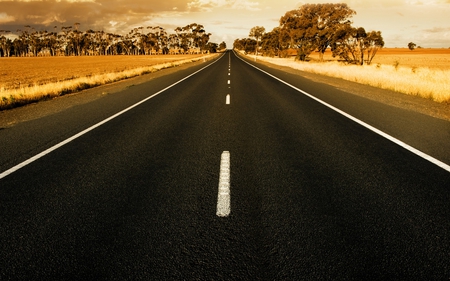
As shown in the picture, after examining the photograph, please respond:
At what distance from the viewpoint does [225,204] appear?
3.14m

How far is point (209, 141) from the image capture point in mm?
5531

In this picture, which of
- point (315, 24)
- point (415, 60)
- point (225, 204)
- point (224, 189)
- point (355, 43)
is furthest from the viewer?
point (415, 60)

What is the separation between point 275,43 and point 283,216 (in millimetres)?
85143

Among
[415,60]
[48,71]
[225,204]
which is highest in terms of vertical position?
[415,60]

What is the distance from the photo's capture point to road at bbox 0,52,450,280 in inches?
88.9

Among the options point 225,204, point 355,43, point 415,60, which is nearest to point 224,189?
point 225,204

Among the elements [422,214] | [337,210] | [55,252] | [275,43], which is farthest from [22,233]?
[275,43]

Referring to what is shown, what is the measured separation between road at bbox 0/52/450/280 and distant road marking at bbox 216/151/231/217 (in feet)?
0.06

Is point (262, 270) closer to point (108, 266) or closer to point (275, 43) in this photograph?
point (108, 266)

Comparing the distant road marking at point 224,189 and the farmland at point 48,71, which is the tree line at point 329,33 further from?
the distant road marking at point 224,189

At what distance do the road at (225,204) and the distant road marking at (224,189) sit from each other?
18 mm

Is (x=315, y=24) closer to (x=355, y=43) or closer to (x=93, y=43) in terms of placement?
(x=355, y=43)

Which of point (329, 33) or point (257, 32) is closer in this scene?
point (329, 33)

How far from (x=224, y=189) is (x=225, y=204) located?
39 cm
